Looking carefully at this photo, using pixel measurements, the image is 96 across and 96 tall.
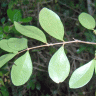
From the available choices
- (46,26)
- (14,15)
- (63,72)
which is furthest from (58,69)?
(14,15)

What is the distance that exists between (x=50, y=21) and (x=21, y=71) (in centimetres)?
17

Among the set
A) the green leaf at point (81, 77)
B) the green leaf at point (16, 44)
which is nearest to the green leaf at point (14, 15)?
the green leaf at point (16, 44)

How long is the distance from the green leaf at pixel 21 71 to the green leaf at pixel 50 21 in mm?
115

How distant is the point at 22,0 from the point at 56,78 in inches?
54.4

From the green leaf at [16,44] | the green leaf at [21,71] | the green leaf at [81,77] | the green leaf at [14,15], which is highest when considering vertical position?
the green leaf at [16,44]

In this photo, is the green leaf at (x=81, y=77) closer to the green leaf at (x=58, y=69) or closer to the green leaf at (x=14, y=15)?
the green leaf at (x=58, y=69)

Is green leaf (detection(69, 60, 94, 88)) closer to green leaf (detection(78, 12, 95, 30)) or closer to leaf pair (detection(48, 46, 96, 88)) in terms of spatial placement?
leaf pair (detection(48, 46, 96, 88))

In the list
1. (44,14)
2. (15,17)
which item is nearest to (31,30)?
(44,14)

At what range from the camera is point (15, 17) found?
91cm

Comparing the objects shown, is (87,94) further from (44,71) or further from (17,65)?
(17,65)

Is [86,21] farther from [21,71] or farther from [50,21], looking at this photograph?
[21,71]

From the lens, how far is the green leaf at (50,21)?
0.35m

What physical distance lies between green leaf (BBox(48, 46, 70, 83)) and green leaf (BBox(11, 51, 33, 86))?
2.5 inches

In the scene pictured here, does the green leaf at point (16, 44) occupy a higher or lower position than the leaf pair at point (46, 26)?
lower
